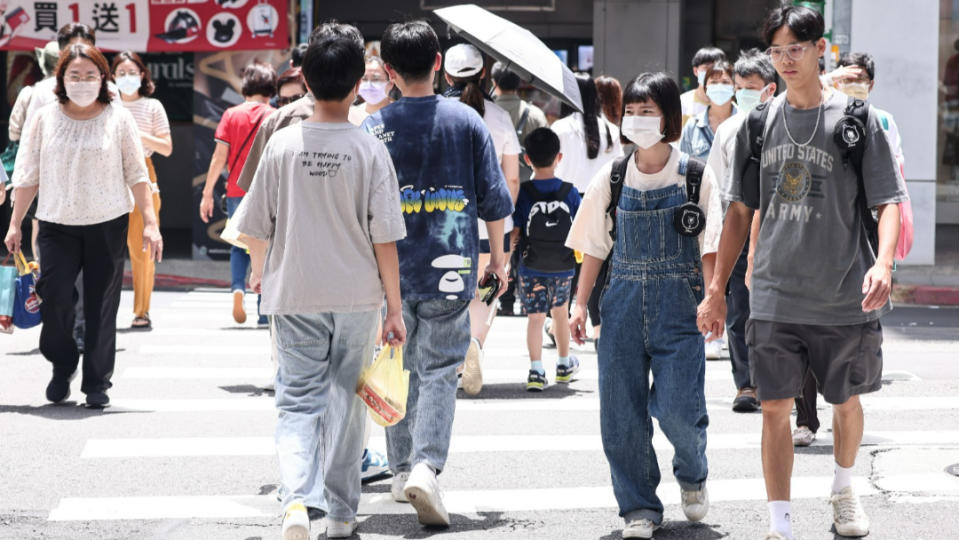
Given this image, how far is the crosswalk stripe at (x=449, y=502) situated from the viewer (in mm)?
5953

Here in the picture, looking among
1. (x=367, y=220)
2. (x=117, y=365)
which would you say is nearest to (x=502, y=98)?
(x=117, y=365)

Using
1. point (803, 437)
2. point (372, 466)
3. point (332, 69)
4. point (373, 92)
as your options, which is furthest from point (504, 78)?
point (332, 69)

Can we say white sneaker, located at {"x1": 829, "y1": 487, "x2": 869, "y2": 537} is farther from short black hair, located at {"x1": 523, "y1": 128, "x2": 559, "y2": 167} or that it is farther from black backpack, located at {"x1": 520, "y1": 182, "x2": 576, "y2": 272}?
short black hair, located at {"x1": 523, "y1": 128, "x2": 559, "y2": 167}

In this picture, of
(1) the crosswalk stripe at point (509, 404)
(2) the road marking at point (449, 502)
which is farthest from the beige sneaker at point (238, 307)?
(2) the road marking at point (449, 502)

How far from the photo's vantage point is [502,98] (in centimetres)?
1061

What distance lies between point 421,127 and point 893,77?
10.6 m

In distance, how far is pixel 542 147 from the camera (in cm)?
872

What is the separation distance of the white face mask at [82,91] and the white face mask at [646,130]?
3533mm

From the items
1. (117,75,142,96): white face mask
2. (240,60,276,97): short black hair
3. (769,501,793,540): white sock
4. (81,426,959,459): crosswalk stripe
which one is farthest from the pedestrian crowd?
(117,75,142,96): white face mask

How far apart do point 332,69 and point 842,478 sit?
2540 millimetres

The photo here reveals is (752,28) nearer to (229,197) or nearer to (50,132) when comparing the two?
(229,197)

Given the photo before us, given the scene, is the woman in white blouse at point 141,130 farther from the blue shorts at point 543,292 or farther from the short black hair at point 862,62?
the short black hair at point 862,62

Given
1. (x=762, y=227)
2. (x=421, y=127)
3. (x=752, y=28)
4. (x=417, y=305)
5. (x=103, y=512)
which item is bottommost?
(x=103, y=512)

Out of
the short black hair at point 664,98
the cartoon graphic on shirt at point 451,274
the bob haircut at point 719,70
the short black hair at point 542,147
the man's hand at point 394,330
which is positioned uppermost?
the bob haircut at point 719,70
